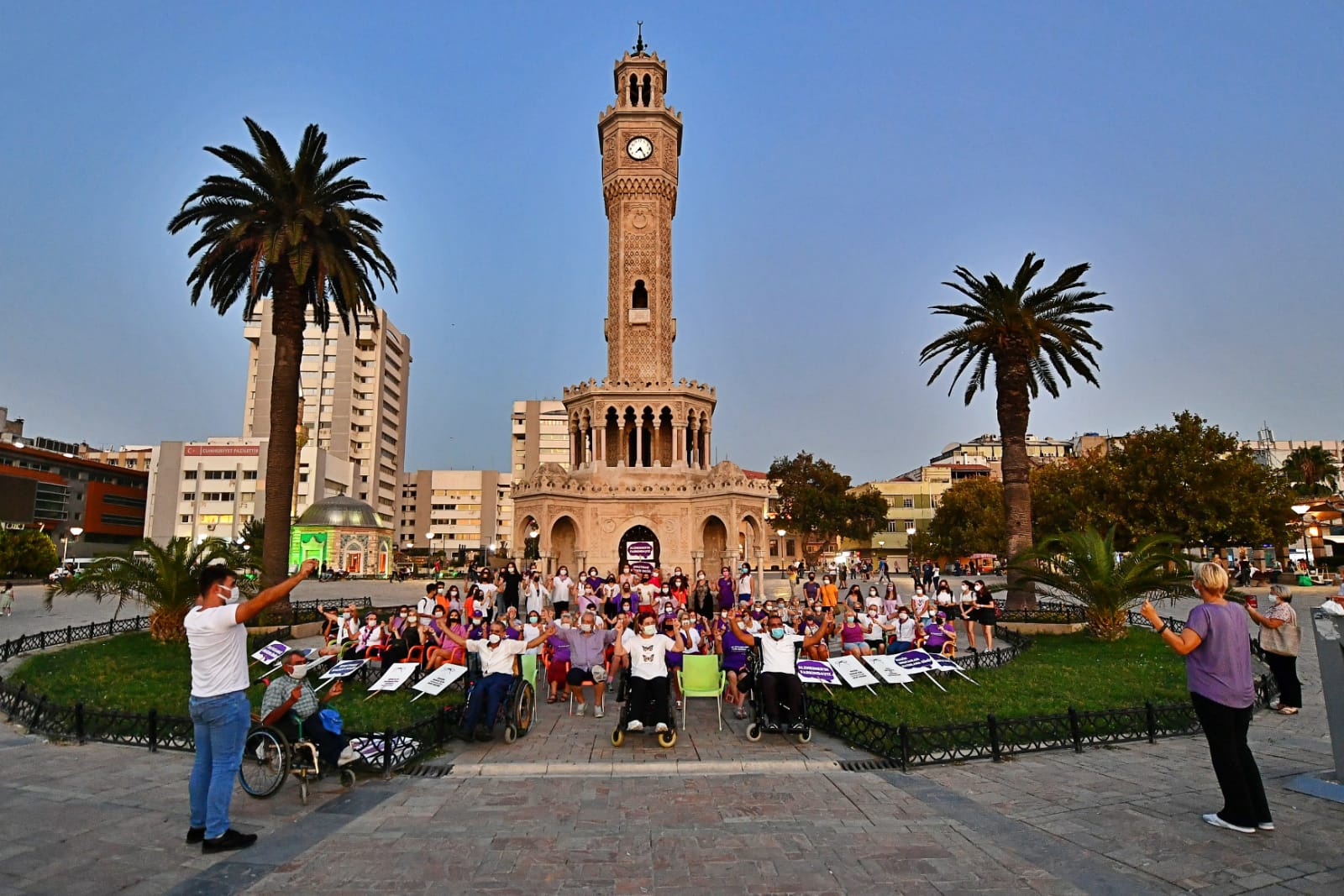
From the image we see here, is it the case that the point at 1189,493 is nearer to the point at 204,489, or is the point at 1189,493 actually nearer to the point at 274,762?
the point at 274,762

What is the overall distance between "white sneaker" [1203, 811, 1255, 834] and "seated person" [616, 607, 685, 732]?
5.36 m

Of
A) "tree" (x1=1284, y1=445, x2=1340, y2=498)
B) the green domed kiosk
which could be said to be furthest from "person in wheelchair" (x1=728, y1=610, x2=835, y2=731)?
"tree" (x1=1284, y1=445, x2=1340, y2=498)

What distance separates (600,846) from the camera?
5793 millimetres

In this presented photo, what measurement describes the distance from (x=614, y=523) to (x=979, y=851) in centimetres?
3231

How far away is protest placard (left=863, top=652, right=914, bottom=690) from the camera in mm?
11867

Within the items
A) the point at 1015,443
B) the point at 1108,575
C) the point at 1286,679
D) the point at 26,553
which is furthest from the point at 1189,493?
the point at 26,553

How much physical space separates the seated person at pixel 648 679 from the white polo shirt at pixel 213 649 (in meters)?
4.62

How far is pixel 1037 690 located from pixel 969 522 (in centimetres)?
4804

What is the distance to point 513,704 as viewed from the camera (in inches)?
372

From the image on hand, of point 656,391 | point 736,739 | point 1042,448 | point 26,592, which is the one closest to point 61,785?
point 736,739

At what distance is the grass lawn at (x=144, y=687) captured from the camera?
34.9ft

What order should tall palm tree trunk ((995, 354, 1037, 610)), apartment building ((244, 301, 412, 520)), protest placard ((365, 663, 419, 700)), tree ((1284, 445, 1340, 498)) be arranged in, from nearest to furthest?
1. protest placard ((365, 663, 419, 700))
2. tall palm tree trunk ((995, 354, 1037, 610))
3. tree ((1284, 445, 1340, 498))
4. apartment building ((244, 301, 412, 520))

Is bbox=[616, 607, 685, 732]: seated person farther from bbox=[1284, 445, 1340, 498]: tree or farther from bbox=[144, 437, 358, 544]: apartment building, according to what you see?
bbox=[144, 437, 358, 544]: apartment building

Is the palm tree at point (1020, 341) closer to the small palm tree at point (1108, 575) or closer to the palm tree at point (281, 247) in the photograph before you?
the small palm tree at point (1108, 575)
